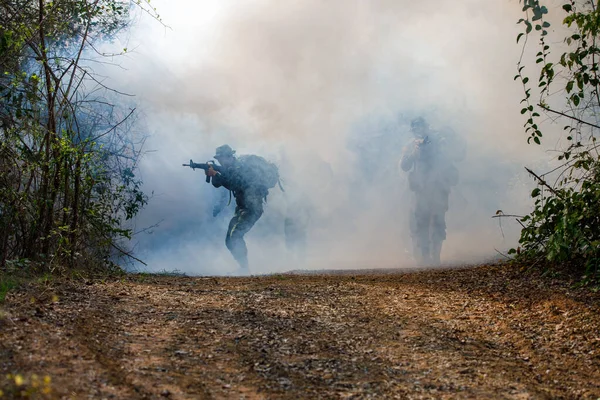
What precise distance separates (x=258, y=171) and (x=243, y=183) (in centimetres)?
52

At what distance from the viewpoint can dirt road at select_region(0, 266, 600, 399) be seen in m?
3.27

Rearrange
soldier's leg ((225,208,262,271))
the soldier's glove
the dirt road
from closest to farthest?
1. the dirt road
2. soldier's leg ((225,208,262,271))
3. the soldier's glove

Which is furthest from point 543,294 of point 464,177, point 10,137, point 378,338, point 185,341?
point 464,177

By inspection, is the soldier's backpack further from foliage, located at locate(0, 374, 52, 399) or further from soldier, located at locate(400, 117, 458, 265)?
foliage, located at locate(0, 374, 52, 399)

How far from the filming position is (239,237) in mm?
13578

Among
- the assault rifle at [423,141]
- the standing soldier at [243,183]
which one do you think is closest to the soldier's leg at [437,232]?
the assault rifle at [423,141]

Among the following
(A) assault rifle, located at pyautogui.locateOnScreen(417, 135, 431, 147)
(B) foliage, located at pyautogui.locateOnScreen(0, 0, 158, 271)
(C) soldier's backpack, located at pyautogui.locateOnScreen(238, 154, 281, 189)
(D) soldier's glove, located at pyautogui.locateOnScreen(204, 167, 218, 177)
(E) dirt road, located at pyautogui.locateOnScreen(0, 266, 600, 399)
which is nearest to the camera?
(E) dirt road, located at pyautogui.locateOnScreen(0, 266, 600, 399)

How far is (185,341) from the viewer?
406 cm

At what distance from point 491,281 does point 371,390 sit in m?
3.53

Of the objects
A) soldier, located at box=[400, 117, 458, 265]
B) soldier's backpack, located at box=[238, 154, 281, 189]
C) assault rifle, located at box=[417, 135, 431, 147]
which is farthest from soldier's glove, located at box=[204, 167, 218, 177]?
assault rifle, located at box=[417, 135, 431, 147]

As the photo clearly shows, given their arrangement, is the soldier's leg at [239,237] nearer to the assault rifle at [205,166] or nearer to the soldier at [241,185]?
the soldier at [241,185]

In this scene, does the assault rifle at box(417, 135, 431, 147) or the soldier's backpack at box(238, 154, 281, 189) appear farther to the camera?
the soldier's backpack at box(238, 154, 281, 189)

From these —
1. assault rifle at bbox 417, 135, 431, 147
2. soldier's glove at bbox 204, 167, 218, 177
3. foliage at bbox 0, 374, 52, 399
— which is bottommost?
foliage at bbox 0, 374, 52, 399

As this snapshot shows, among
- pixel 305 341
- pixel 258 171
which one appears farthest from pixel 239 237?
pixel 305 341
